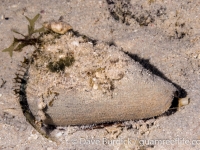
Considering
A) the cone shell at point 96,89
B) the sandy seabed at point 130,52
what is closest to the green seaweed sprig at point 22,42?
the sandy seabed at point 130,52

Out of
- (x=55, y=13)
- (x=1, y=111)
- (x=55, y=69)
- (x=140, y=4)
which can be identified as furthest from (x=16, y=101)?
(x=140, y=4)

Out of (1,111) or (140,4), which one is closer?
(1,111)

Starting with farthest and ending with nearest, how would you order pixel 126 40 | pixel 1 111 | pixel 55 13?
pixel 55 13 → pixel 126 40 → pixel 1 111

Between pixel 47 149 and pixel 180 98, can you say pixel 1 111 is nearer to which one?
pixel 47 149

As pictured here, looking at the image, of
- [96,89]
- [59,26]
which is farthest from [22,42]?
[96,89]

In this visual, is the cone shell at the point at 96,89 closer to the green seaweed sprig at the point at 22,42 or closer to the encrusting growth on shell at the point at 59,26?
the encrusting growth on shell at the point at 59,26

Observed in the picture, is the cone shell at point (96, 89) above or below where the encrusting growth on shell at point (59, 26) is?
below
